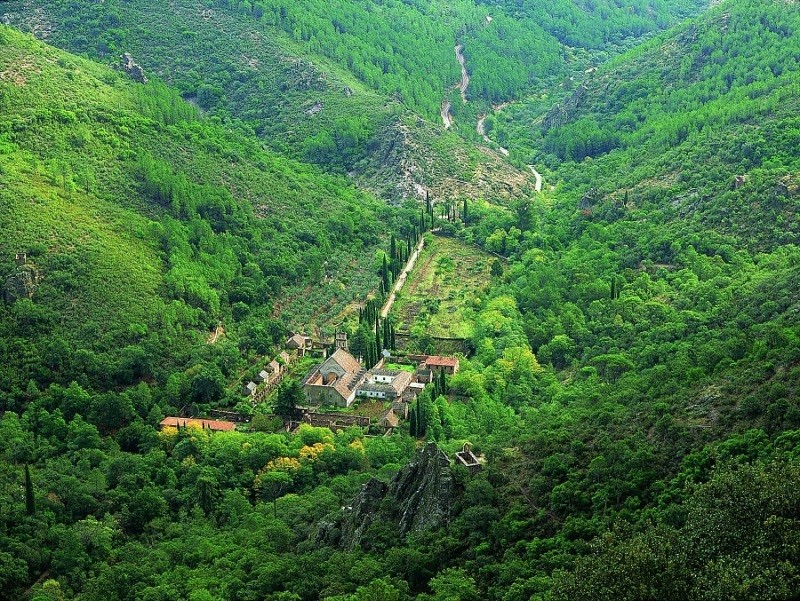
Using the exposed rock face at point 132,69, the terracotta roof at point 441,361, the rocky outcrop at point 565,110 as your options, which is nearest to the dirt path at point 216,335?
the terracotta roof at point 441,361

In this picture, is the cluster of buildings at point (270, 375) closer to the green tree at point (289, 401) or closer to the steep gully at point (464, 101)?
the green tree at point (289, 401)

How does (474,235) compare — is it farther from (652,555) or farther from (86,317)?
(652,555)

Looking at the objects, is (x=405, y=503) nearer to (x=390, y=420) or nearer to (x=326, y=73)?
(x=390, y=420)

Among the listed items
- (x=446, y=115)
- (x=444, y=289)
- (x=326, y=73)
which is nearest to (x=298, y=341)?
(x=444, y=289)

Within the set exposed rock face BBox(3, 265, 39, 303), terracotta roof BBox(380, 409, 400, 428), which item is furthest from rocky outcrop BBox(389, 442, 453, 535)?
exposed rock face BBox(3, 265, 39, 303)

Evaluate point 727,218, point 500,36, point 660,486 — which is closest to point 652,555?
point 660,486
